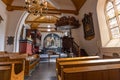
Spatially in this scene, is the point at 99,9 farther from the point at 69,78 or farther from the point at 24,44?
the point at 24,44

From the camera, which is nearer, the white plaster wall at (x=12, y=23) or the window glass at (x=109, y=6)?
the window glass at (x=109, y=6)

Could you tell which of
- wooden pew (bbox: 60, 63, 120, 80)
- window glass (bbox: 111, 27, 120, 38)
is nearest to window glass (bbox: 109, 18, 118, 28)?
window glass (bbox: 111, 27, 120, 38)

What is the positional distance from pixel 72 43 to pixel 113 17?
225cm

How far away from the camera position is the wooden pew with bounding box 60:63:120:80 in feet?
3.97

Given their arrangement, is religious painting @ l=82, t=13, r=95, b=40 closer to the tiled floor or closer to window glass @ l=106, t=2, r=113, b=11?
window glass @ l=106, t=2, r=113, b=11

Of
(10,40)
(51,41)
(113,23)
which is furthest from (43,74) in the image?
(51,41)

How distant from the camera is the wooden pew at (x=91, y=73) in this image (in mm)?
1211

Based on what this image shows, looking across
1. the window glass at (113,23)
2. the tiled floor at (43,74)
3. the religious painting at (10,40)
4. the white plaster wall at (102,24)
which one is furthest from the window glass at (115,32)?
the religious painting at (10,40)

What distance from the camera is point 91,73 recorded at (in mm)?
1287

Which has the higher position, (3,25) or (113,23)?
(3,25)

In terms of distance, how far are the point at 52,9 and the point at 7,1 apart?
2.69 metres

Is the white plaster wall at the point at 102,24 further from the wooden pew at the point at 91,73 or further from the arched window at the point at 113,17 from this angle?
the wooden pew at the point at 91,73

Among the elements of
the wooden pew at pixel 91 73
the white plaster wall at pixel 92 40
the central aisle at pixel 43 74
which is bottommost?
the central aisle at pixel 43 74

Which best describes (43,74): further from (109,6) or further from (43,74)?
(109,6)
